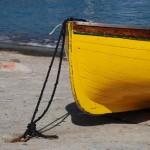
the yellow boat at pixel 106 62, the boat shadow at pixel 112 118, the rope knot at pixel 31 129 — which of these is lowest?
the boat shadow at pixel 112 118

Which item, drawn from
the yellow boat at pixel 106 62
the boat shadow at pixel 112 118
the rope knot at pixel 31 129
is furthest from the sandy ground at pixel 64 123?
the yellow boat at pixel 106 62

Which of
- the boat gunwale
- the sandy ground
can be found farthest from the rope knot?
the boat gunwale

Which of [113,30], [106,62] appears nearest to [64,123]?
[106,62]

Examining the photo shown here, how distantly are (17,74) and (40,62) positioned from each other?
182cm

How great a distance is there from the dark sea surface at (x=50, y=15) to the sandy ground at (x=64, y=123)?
8107 millimetres

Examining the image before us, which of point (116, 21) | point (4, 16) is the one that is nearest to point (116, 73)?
point (116, 21)

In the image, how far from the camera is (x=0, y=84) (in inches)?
380

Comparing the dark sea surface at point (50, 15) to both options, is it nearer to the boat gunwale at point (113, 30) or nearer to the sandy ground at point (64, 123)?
the sandy ground at point (64, 123)

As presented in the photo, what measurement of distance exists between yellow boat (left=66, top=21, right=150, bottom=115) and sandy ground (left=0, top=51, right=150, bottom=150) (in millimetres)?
377

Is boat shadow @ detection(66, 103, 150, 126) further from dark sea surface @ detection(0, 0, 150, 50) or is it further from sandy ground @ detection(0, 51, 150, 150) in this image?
dark sea surface @ detection(0, 0, 150, 50)

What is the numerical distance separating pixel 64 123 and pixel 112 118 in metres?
0.74

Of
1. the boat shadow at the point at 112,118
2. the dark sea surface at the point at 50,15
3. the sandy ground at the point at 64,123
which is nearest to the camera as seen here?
the sandy ground at the point at 64,123

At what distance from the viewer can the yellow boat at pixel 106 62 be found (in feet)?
22.2

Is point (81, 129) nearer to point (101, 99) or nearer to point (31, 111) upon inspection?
point (101, 99)
